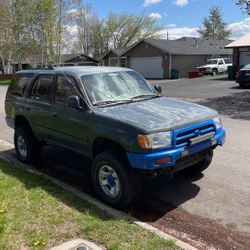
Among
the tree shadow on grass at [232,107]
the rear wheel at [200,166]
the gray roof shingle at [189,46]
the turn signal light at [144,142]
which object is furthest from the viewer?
the gray roof shingle at [189,46]

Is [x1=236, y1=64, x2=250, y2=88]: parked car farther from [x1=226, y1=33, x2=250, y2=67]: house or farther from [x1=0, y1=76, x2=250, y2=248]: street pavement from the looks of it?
[x1=0, y1=76, x2=250, y2=248]: street pavement

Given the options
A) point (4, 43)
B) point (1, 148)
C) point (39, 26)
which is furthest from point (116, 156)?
point (4, 43)

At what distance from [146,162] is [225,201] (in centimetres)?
139

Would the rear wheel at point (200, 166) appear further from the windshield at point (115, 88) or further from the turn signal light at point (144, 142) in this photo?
the turn signal light at point (144, 142)

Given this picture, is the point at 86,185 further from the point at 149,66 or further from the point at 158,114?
the point at 149,66

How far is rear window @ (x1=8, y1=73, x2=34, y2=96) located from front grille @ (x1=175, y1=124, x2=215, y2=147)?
3416 mm

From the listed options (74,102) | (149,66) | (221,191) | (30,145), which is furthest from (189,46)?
(74,102)

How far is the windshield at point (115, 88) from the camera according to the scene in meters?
5.23

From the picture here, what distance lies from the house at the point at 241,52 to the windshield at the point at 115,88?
26015mm

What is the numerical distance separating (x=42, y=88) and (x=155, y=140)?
2802mm

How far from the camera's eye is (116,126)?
14.7 ft

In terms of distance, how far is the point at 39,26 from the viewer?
41.3 m

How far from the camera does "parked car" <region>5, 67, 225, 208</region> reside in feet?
14.1

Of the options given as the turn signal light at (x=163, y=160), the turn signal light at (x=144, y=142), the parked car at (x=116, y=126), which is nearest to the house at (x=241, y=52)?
the parked car at (x=116, y=126)
